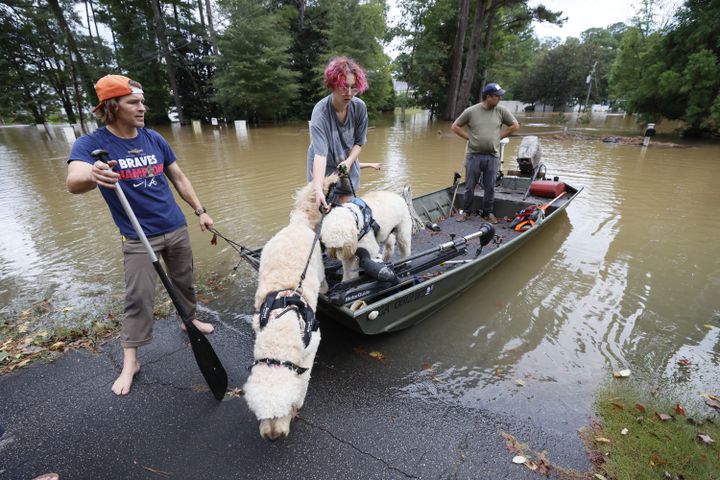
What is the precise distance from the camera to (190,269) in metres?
3.29

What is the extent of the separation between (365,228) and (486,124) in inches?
152

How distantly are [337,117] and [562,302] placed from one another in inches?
154

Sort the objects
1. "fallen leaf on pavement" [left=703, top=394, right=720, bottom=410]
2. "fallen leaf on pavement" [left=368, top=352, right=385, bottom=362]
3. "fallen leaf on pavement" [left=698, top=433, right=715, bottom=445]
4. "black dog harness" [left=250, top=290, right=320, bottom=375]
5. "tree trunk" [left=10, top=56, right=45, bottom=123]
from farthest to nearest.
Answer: "tree trunk" [left=10, top=56, right=45, bottom=123]
"fallen leaf on pavement" [left=368, top=352, right=385, bottom=362]
"fallen leaf on pavement" [left=703, top=394, right=720, bottom=410]
"fallen leaf on pavement" [left=698, top=433, right=715, bottom=445]
"black dog harness" [left=250, top=290, right=320, bottom=375]

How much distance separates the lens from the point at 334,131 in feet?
11.7

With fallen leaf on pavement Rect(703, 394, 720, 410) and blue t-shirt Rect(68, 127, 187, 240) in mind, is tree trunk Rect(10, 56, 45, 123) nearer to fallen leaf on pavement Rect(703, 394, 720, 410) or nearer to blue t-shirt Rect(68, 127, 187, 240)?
blue t-shirt Rect(68, 127, 187, 240)

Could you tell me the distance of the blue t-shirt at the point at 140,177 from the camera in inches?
97.4

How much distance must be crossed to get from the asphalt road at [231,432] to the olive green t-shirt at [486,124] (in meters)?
4.41

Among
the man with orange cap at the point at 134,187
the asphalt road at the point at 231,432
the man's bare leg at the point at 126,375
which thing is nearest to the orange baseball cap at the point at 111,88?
the man with orange cap at the point at 134,187

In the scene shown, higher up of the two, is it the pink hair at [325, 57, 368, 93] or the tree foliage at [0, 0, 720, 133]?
the tree foliage at [0, 0, 720, 133]

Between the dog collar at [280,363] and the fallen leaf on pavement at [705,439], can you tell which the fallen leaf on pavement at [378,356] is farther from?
the fallen leaf on pavement at [705,439]

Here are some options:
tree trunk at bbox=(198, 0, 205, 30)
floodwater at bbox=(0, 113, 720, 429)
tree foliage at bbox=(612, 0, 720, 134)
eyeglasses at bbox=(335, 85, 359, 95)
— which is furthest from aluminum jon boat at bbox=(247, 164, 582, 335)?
tree trunk at bbox=(198, 0, 205, 30)

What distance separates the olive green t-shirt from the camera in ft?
19.0

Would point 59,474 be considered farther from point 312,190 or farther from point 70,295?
point 70,295

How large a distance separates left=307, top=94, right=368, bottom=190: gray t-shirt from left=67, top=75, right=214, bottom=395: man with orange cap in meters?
1.34
